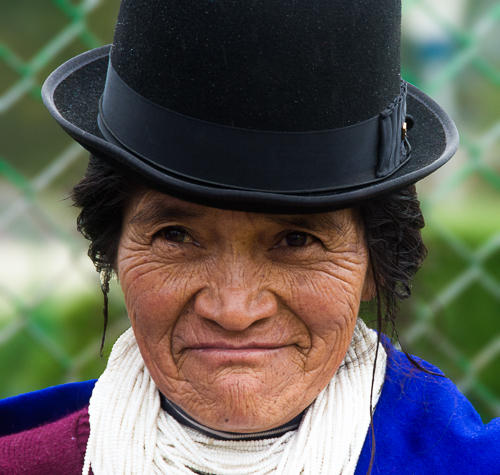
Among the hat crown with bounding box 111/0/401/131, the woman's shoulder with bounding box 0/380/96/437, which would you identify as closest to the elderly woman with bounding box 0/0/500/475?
the hat crown with bounding box 111/0/401/131

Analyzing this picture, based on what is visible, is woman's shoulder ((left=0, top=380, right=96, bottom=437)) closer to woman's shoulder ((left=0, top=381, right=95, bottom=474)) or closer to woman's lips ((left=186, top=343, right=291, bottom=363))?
woman's shoulder ((left=0, top=381, right=95, bottom=474))

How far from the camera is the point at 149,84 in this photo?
1524 millimetres

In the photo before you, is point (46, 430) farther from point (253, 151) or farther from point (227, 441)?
point (253, 151)

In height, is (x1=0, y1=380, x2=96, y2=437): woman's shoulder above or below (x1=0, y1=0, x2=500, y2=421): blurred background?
A: above

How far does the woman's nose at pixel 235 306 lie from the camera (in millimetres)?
1529

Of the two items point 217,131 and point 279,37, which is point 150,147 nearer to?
point 217,131

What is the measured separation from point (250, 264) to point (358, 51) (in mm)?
422

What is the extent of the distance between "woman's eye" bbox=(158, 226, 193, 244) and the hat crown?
24cm

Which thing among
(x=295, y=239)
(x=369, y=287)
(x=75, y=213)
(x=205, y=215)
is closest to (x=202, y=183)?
(x=205, y=215)

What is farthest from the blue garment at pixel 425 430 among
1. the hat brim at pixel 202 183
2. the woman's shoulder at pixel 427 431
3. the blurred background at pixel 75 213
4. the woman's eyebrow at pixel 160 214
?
the blurred background at pixel 75 213

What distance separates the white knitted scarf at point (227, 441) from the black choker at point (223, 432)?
→ 0.04ft

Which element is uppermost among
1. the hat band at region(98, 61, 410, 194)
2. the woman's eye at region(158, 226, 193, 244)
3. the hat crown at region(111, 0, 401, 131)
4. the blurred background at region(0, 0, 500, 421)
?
the hat crown at region(111, 0, 401, 131)

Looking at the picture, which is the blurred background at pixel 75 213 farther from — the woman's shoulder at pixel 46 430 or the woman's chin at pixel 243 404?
the woman's chin at pixel 243 404

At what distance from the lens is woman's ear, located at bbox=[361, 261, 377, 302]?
1751 millimetres
